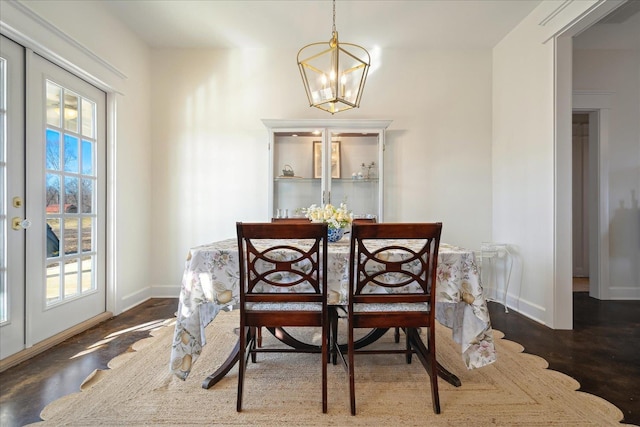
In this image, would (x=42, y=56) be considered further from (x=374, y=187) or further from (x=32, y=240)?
(x=374, y=187)

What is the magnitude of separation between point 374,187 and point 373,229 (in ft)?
6.83

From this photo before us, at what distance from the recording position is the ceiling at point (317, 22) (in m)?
2.74

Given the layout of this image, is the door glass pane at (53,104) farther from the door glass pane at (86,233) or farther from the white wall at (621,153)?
the white wall at (621,153)

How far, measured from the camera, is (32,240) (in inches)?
83.4

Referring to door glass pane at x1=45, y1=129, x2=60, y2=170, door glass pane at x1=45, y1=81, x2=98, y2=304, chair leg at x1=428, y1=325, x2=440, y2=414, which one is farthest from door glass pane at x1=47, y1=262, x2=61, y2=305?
chair leg at x1=428, y1=325, x2=440, y2=414

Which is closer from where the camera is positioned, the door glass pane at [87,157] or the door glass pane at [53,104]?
the door glass pane at [53,104]

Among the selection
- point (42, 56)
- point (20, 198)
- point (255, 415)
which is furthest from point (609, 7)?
point (20, 198)

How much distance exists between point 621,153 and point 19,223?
5678 mm

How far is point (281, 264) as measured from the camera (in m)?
1.48

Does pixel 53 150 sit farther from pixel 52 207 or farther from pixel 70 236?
pixel 70 236

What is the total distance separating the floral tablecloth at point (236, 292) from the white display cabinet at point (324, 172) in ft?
5.61

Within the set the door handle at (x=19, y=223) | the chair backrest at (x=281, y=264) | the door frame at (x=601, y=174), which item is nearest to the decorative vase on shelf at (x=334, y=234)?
the chair backrest at (x=281, y=264)

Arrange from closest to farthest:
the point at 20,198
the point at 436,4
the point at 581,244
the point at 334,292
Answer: the point at 334,292 < the point at 20,198 < the point at 436,4 < the point at 581,244

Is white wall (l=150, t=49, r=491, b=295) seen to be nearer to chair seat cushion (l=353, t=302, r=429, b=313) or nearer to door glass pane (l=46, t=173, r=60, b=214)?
door glass pane (l=46, t=173, r=60, b=214)
